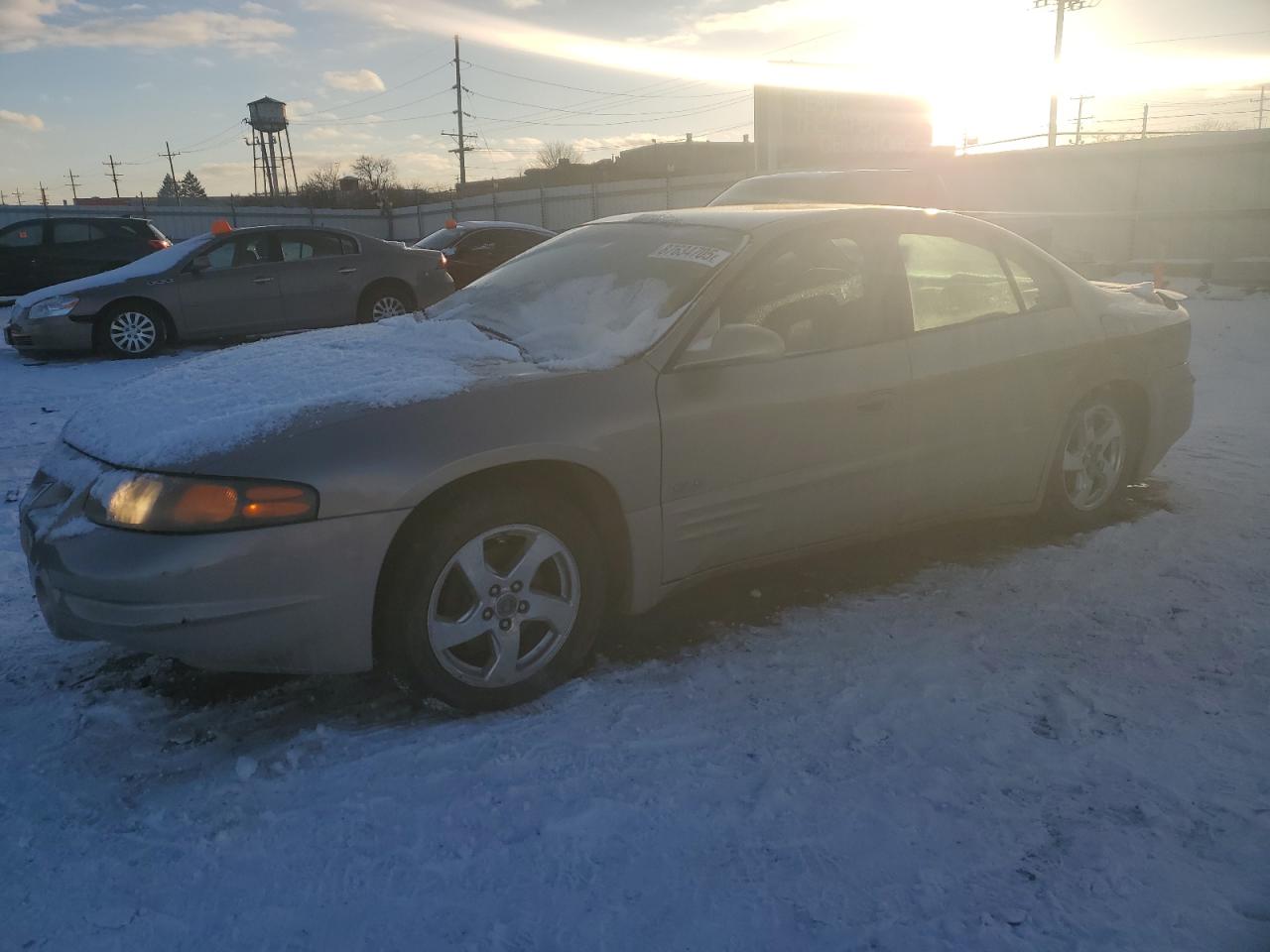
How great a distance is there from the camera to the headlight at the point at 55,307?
9.49m

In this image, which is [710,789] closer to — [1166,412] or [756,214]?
[756,214]

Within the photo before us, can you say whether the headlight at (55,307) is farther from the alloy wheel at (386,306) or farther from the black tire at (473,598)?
the black tire at (473,598)

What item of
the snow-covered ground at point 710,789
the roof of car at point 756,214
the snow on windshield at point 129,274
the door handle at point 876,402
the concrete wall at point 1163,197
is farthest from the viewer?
the concrete wall at point 1163,197

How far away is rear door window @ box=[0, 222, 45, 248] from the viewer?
13.8 meters

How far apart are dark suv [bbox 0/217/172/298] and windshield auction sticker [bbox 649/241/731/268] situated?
12514 millimetres

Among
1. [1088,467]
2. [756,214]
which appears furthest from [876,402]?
[1088,467]

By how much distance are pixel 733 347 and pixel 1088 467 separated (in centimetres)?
224

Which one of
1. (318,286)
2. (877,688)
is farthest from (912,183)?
(877,688)

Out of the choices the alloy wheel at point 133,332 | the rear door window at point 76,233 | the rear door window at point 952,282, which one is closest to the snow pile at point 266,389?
the rear door window at point 952,282

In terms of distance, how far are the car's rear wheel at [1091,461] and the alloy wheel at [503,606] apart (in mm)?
2528

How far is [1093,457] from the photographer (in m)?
4.45

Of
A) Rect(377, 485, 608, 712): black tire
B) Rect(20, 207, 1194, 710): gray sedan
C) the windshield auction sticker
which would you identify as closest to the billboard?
Rect(20, 207, 1194, 710): gray sedan

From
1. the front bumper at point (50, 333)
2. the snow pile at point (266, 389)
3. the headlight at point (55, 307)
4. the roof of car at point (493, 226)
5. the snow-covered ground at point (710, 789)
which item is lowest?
the snow-covered ground at point (710, 789)

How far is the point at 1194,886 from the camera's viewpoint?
83.0 inches
